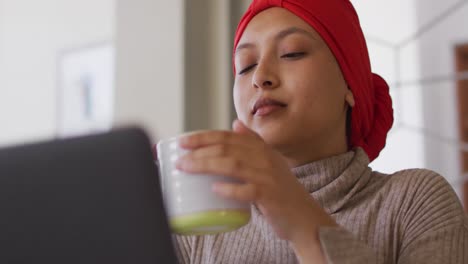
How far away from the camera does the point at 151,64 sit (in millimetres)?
1923

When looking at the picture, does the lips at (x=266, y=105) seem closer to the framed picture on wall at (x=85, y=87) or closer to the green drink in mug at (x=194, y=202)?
the green drink in mug at (x=194, y=202)

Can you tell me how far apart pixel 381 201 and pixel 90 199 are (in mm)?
655

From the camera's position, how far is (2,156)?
0.38 metres

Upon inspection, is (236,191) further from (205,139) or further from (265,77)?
(265,77)

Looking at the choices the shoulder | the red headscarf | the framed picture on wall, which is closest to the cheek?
the red headscarf

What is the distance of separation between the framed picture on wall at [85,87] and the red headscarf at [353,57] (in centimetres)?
140

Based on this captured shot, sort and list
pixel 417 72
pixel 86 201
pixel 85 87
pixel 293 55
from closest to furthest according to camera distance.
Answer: pixel 86 201, pixel 293 55, pixel 417 72, pixel 85 87

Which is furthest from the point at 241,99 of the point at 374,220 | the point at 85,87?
the point at 85,87

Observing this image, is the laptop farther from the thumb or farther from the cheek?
the cheek

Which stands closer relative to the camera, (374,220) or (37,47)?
(374,220)

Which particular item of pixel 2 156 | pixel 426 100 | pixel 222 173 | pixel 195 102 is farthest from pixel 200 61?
pixel 2 156

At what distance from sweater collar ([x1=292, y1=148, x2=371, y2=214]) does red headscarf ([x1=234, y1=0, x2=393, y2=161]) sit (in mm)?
96

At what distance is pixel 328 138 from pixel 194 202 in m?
0.51

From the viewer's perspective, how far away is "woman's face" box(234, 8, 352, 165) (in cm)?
94
